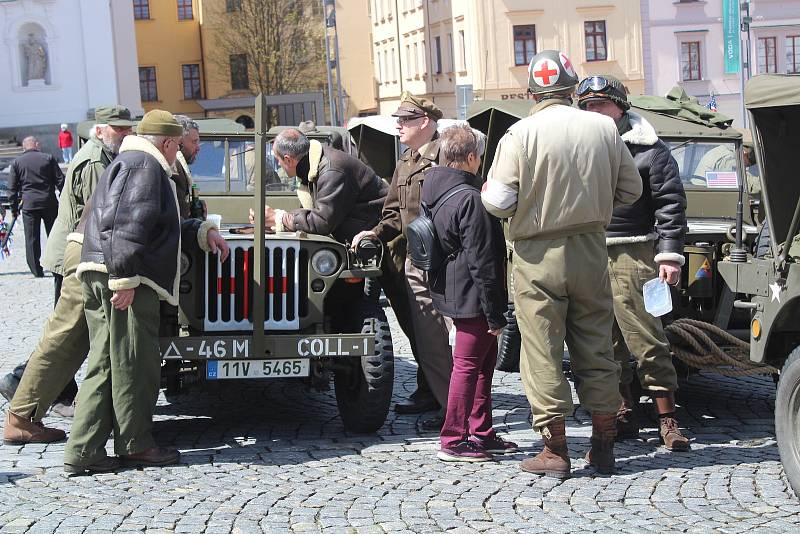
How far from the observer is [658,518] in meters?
5.40

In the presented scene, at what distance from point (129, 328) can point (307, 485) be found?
1199 mm

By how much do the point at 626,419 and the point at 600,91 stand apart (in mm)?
1732

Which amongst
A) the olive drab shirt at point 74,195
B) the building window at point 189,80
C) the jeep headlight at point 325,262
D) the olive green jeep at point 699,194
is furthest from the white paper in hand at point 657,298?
the building window at point 189,80

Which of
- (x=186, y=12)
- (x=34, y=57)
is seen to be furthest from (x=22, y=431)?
(x=186, y=12)

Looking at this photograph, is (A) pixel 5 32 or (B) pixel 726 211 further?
(A) pixel 5 32

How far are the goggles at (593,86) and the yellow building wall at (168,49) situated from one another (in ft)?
200

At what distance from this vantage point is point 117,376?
6406 mm

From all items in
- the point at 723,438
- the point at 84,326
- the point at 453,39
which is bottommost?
the point at 723,438

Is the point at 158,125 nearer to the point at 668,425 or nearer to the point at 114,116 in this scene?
the point at 114,116

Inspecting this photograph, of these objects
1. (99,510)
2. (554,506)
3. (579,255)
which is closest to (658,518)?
(554,506)

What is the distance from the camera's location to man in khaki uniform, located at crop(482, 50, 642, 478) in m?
5.91

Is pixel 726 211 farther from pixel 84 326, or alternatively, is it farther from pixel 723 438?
pixel 84 326

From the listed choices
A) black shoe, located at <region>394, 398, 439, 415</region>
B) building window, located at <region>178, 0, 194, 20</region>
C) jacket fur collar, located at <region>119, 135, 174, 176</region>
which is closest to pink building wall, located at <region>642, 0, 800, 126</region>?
building window, located at <region>178, 0, 194, 20</region>

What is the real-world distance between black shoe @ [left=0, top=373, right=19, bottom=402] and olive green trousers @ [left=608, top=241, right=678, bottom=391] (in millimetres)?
3503
